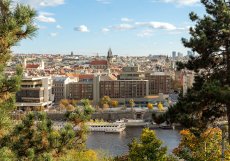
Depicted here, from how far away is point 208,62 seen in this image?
8859 millimetres

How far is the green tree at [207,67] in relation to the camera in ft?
27.6

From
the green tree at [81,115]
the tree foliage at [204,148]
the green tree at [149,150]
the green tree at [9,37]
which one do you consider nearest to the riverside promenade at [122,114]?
the tree foliage at [204,148]

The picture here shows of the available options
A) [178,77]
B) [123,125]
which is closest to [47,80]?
[123,125]

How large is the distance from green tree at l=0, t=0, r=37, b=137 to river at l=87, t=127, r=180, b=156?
23.2 m

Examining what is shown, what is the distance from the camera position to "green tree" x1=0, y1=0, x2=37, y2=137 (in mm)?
3625

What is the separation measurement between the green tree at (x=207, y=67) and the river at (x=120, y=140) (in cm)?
1839

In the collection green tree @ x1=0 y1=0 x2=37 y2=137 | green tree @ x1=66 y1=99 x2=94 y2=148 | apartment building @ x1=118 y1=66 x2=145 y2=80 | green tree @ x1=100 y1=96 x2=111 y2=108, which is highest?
green tree @ x1=0 y1=0 x2=37 y2=137

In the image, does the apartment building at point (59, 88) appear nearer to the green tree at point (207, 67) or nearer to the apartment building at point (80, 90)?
the apartment building at point (80, 90)

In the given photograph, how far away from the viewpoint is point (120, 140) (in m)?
34.2

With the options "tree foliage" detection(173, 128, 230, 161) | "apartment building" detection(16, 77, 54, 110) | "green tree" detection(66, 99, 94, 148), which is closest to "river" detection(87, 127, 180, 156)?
"apartment building" detection(16, 77, 54, 110)

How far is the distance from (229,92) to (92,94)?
4864cm

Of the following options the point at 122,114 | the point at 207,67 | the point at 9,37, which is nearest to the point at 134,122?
the point at 122,114

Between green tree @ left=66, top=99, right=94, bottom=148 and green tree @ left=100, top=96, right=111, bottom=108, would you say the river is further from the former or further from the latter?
green tree @ left=66, top=99, right=94, bottom=148

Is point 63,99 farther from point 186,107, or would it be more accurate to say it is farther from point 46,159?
point 46,159
